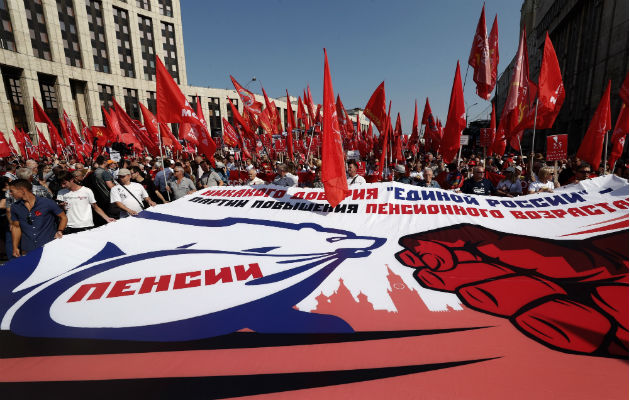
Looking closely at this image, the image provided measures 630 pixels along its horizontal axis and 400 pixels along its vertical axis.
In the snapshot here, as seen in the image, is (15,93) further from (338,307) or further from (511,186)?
(511,186)

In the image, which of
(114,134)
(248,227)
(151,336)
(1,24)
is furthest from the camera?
(1,24)

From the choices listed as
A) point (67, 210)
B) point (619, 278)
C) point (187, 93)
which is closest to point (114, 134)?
point (67, 210)

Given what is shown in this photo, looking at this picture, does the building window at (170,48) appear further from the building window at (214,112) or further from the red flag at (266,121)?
the red flag at (266,121)

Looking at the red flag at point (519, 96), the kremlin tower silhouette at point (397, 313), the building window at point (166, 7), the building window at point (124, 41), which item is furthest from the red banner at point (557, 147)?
the building window at point (166, 7)

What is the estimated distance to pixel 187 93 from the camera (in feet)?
167

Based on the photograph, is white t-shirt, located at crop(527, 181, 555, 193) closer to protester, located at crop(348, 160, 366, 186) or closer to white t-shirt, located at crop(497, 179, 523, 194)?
white t-shirt, located at crop(497, 179, 523, 194)

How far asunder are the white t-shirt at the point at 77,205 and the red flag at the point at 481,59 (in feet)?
26.5

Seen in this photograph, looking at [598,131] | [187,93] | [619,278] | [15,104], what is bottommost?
[619,278]

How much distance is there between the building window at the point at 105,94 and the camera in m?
Result: 41.4

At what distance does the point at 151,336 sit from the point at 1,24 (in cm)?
4903

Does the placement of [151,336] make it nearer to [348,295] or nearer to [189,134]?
[348,295]

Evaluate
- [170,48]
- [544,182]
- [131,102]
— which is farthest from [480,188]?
[170,48]

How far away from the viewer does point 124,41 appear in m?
44.7

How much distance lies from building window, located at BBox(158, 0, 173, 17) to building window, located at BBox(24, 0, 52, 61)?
1745 centimetres
